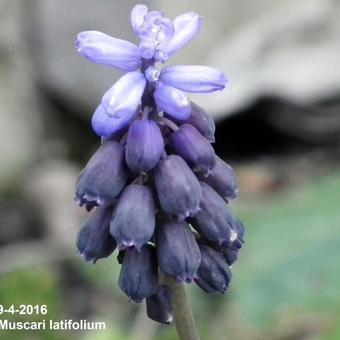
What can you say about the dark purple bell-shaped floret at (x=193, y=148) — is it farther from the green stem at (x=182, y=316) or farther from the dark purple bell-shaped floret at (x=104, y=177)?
the green stem at (x=182, y=316)

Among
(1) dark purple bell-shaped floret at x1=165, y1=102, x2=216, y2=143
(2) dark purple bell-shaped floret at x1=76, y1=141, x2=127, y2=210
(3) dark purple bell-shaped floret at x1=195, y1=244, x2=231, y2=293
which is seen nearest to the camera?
(2) dark purple bell-shaped floret at x1=76, y1=141, x2=127, y2=210

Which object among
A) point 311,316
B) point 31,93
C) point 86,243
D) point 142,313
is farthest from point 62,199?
point 86,243

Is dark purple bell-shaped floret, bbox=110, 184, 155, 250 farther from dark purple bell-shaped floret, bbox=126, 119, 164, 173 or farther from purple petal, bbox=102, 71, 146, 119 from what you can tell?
purple petal, bbox=102, 71, 146, 119

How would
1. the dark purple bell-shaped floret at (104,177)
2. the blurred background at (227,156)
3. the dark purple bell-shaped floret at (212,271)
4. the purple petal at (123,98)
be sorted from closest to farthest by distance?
the purple petal at (123,98) → the dark purple bell-shaped floret at (104,177) → the dark purple bell-shaped floret at (212,271) → the blurred background at (227,156)

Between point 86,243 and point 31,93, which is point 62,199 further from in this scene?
point 86,243

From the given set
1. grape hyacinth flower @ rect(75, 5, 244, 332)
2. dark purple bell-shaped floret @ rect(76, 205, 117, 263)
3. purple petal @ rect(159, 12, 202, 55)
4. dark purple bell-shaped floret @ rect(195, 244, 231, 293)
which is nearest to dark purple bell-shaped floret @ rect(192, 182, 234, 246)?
grape hyacinth flower @ rect(75, 5, 244, 332)

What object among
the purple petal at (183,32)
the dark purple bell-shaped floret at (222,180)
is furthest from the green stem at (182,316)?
the purple petal at (183,32)

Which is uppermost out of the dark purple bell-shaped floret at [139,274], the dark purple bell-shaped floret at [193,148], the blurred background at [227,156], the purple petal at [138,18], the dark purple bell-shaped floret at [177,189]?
the purple petal at [138,18]

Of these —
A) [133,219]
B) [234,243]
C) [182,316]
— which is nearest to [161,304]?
[182,316]
